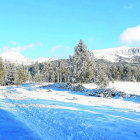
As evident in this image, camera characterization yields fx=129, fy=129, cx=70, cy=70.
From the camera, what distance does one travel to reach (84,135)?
621 cm

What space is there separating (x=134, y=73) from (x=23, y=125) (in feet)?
294

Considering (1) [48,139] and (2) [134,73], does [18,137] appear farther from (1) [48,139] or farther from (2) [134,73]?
(2) [134,73]

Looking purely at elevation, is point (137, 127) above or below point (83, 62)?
below

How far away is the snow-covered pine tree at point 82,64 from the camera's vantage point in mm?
28531

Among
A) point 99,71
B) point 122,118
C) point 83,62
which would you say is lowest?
point 122,118

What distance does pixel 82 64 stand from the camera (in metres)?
28.4

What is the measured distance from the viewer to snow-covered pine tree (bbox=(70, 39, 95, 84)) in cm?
2853

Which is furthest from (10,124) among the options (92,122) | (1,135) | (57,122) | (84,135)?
(92,122)

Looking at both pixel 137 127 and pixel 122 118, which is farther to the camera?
pixel 122 118

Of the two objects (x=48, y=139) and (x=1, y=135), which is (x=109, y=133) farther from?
A: (x=1, y=135)

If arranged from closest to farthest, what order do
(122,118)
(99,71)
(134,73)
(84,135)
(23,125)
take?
(84,135)
(23,125)
(122,118)
(99,71)
(134,73)

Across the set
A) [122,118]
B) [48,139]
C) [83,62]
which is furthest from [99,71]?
[48,139]

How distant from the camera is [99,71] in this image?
27375mm

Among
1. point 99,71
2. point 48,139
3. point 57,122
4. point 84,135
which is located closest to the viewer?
point 48,139
